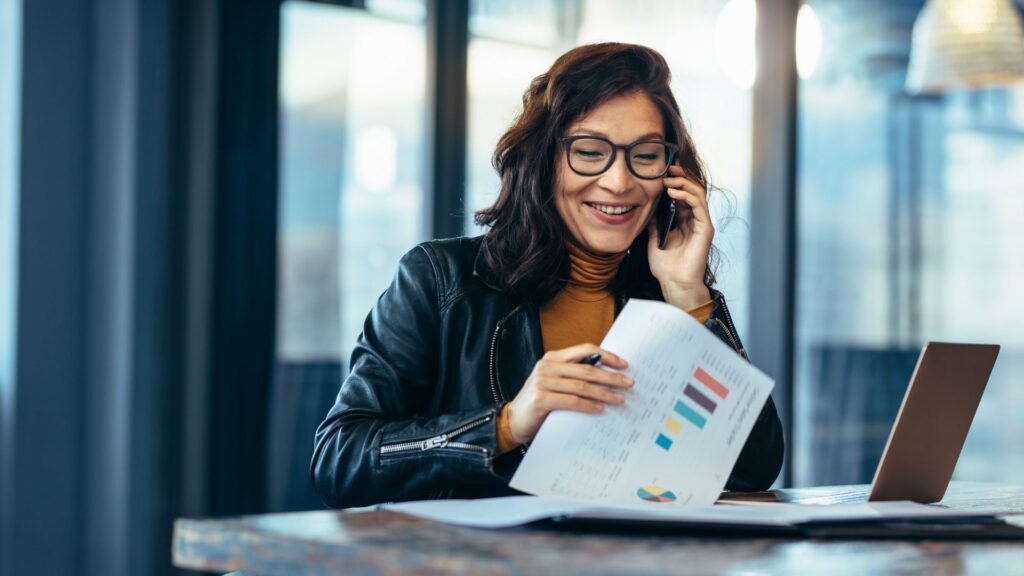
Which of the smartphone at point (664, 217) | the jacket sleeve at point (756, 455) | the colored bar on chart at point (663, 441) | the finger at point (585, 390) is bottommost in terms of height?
the jacket sleeve at point (756, 455)

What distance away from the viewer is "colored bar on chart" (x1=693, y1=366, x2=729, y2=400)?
1.21 meters

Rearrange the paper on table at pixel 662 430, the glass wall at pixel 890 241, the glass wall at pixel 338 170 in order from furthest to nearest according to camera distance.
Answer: the glass wall at pixel 338 170 → the glass wall at pixel 890 241 → the paper on table at pixel 662 430

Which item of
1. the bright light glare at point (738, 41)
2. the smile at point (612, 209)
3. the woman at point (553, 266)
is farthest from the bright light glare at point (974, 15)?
the smile at point (612, 209)

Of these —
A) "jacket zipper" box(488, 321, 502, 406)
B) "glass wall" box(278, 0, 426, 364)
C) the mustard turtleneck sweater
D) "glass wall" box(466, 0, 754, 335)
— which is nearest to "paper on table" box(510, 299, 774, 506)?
"jacket zipper" box(488, 321, 502, 406)

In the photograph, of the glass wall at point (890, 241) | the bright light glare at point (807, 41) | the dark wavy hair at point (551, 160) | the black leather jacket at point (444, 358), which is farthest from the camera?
the glass wall at point (890, 241)

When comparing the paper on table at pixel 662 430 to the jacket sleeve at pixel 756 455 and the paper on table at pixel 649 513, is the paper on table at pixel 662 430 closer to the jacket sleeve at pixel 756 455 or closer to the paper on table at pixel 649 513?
the paper on table at pixel 649 513

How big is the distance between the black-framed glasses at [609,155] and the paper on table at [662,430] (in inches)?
22.3

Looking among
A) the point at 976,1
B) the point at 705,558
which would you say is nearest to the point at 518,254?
the point at 705,558

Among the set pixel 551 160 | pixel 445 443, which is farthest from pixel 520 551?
pixel 551 160

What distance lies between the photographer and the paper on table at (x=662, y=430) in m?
1.20

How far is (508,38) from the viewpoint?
3844 millimetres

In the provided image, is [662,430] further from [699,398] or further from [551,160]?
[551,160]

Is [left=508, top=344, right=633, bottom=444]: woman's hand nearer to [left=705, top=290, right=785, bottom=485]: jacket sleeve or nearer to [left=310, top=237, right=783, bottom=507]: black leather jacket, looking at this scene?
[left=310, top=237, right=783, bottom=507]: black leather jacket

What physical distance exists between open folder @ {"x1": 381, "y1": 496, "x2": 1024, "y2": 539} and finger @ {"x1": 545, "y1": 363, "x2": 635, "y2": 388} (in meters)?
0.14
